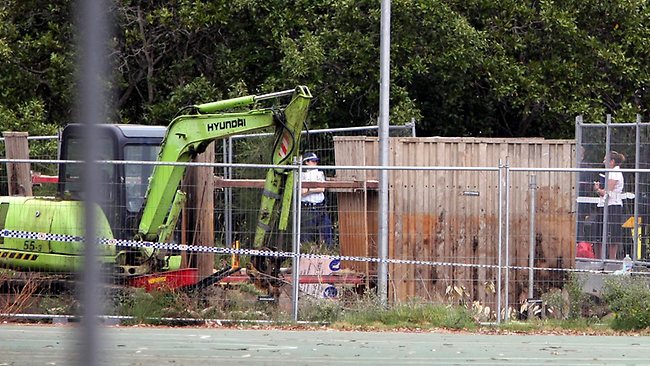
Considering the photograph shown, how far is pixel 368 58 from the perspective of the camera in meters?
21.2

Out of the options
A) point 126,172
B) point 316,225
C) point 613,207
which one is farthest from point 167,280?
point 613,207

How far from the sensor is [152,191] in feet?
44.2

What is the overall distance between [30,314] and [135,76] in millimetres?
11481

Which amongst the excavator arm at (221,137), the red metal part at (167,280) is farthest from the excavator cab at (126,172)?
the red metal part at (167,280)

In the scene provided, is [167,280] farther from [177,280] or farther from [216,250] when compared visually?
[216,250]

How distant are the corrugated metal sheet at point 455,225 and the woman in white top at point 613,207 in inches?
17.4

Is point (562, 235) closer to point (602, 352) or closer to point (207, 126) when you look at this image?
point (602, 352)

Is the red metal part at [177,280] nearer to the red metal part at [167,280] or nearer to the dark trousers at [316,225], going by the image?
the red metal part at [167,280]

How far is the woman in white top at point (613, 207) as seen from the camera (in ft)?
46.2

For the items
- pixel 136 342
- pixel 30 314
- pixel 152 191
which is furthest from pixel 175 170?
pixel 136 342

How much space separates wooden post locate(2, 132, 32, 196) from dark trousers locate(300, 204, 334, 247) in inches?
142

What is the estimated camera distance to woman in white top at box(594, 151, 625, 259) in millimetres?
14086

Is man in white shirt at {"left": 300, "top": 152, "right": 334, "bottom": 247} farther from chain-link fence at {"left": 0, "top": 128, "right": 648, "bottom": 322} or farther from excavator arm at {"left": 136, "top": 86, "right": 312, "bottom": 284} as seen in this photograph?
excavator arm at {"left": 136, "top": 86, "right": 312, "bottom": 284}

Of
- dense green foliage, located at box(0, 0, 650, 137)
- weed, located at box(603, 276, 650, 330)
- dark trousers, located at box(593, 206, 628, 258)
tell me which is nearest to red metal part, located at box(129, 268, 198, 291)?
weed, located at box(603, 276, 650, 330)
